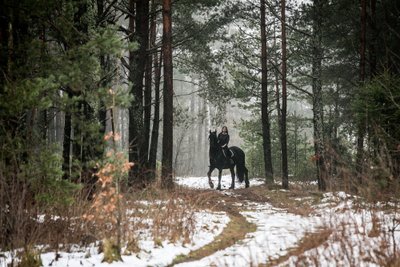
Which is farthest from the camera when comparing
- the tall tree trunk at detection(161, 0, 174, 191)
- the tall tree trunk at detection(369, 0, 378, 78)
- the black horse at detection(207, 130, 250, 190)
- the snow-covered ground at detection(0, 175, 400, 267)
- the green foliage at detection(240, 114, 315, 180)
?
the green foliage at detection(240, 114, 315, 180)

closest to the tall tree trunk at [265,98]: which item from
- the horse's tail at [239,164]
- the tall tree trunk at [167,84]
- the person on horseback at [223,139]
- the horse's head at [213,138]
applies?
the horse's tail at [239,164]

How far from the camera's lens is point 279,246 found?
6.48 meters

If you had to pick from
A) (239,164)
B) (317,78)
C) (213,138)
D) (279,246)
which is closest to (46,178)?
(279,246)

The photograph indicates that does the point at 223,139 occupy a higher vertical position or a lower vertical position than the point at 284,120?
lower

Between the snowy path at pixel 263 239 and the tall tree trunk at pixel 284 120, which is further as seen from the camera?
the tall tree trunk at pixel 284 120

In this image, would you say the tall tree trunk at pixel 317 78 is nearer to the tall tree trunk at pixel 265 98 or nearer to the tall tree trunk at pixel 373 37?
the tall tree trunk at pixel 373 37

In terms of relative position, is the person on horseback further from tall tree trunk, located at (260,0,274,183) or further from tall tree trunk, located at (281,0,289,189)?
tall tree trunk, located at (281,0,289,189)

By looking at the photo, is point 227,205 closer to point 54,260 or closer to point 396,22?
point 54,260

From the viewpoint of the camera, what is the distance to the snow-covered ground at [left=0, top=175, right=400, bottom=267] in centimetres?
483

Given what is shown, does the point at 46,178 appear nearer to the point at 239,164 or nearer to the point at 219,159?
the point at 219,159

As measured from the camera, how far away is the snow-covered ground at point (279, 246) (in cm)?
483

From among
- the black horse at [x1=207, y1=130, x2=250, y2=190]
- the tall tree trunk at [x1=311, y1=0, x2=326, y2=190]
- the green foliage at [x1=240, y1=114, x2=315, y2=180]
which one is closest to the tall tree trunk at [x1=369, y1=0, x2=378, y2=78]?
→ the tall tree trunk at [x1=311, y1=0, x2=326, y2=190]

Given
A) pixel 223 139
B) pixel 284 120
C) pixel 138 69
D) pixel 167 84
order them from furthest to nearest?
pixel 223 139 < pixel 284 120 < pixel 167 84 < pixel 138 69

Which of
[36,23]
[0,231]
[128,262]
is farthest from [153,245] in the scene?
[36,23]
